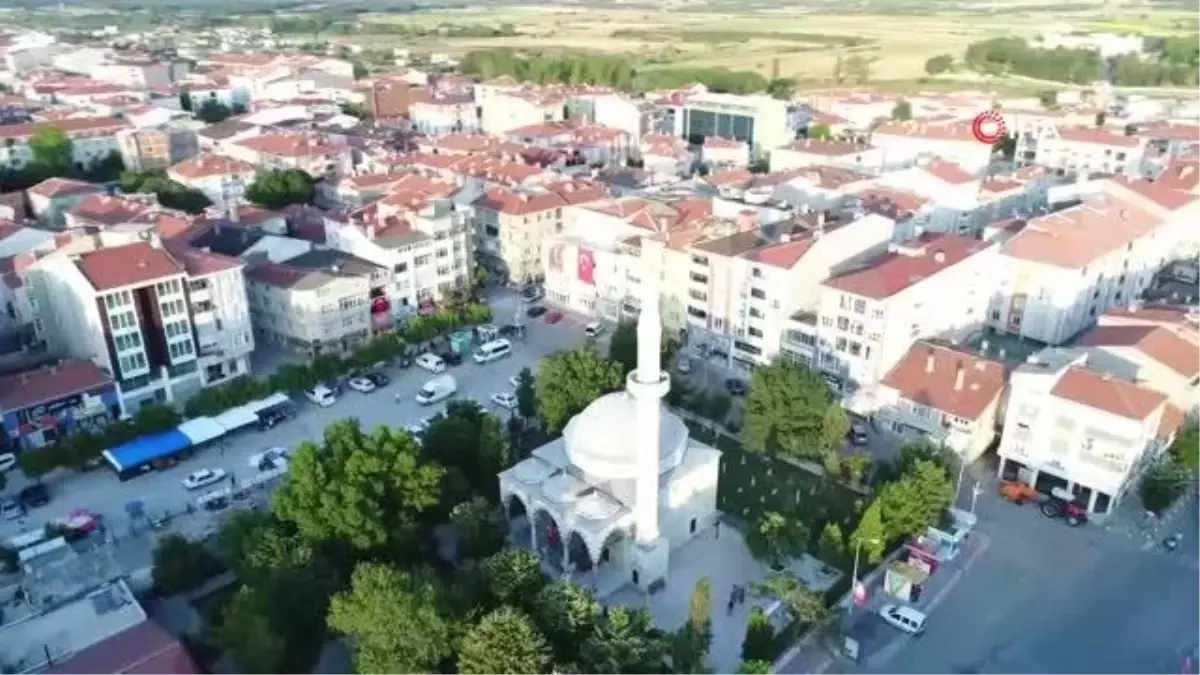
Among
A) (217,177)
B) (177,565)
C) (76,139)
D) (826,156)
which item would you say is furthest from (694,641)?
(76,139)

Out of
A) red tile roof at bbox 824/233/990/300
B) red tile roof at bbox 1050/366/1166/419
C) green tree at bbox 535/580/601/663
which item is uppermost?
red tile roof at bbox 824/233/990/300

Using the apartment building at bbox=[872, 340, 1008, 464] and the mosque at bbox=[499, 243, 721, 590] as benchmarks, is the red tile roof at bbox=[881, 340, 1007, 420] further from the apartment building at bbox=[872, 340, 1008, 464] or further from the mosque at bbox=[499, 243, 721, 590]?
the mosque at bbox=[499, 243, 721, 590]

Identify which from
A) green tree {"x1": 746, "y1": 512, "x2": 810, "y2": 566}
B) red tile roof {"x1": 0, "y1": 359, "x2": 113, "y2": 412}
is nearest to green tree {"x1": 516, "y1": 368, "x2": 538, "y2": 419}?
green tree {"x1": 746, "y1": 512, "x2": 810, "y2": 566}

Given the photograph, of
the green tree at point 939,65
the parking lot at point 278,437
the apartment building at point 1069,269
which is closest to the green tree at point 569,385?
the parking lot at point 278,437

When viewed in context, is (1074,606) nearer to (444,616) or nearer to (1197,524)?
(1197,524)

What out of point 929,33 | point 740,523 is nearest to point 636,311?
point 740,523
